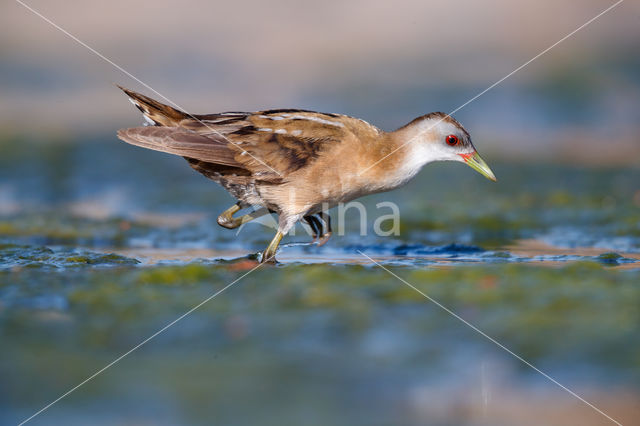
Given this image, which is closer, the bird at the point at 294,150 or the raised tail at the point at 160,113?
the bird at the point at 294,150

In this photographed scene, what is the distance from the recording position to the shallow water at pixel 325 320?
163 inches

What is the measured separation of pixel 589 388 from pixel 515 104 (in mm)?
9412

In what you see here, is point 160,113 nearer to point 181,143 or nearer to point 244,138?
point 181,143

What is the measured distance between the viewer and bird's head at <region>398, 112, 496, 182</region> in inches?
286

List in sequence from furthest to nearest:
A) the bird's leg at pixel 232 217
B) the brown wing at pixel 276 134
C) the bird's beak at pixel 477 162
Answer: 1. the bird's leg at pixel 232 217
2. the bird's beak at pixel 477 162
3. the brown wing at pixel 276 134

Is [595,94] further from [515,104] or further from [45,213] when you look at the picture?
[45,213]

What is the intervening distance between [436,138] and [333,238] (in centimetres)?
185

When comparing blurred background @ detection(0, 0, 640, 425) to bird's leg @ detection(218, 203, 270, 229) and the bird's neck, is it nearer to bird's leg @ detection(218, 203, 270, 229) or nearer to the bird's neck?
bird's leg @ detection(218, 203, 270, 229)

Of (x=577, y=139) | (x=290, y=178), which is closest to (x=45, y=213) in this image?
(x=290, y=178)

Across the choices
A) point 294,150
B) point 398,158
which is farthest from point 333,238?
point 294,150

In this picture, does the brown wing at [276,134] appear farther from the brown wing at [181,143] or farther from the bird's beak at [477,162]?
the bird's beak at [477,162]

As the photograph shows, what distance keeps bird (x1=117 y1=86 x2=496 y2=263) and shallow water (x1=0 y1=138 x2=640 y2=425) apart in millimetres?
640

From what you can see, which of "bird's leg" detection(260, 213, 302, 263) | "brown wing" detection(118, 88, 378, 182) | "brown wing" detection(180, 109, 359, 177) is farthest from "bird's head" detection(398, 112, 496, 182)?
"bird's leg" detection(260, 213, 302, 263)

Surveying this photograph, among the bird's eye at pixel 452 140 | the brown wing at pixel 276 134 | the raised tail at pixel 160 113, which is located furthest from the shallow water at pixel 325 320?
the raised tail at pixel 160 113
